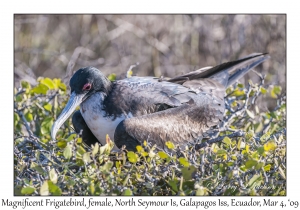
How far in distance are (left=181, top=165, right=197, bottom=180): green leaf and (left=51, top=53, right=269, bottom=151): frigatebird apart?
0.76 m

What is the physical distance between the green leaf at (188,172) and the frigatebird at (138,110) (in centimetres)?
76

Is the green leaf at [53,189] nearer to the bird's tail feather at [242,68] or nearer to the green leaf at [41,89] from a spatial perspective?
the green leaf at [41,89]

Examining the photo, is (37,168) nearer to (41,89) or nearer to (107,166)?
(107,166)

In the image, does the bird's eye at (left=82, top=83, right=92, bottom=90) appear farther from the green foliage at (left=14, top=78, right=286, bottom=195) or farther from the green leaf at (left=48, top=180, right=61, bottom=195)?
Result: the green leaf at (left=48, top=180, right=61, bottom=195)

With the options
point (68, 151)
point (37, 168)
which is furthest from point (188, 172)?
point (37, 168)

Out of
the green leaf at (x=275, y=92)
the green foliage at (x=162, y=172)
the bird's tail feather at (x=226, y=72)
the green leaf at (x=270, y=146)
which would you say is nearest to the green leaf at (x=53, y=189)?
the green foliage at (x=162, y=172)

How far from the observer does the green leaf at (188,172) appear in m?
3.43

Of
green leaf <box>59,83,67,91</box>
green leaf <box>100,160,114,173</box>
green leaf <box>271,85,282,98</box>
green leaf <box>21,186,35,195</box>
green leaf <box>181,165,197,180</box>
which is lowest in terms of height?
green leaf <box>21,186,35,195</box>

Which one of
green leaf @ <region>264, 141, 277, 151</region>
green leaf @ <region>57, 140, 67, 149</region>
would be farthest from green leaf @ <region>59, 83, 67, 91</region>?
green leaf @ <region>264, 141, 277, 151</region>

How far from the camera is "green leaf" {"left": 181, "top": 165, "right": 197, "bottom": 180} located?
3.43 meters

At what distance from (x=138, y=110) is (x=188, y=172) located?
102 centimetres

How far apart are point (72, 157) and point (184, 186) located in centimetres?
78

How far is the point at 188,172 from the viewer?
3445 millimetres

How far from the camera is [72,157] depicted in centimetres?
369
